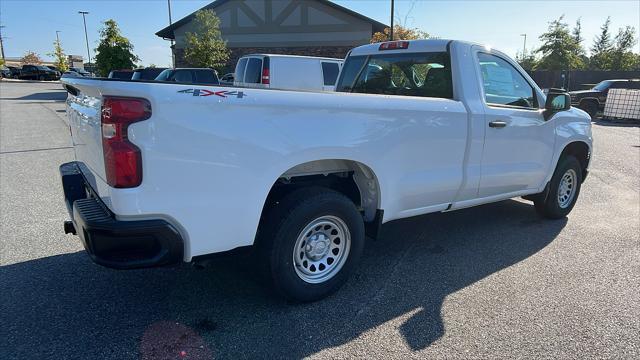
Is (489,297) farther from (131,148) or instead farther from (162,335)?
(131,148)

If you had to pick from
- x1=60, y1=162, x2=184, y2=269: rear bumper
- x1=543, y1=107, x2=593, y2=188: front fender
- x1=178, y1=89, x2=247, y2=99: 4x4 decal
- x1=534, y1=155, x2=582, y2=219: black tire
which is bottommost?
x1=534, y1=155, x2=582, y2=219: black tire

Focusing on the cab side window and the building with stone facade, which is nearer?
the cab side window

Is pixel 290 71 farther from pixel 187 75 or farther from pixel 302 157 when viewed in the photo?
pixel 302 157

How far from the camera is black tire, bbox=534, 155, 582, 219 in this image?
5613 mm

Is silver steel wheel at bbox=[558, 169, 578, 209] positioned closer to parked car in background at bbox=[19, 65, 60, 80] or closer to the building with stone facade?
the building with stone facade

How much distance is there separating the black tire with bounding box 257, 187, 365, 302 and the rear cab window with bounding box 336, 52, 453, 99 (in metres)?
1.70

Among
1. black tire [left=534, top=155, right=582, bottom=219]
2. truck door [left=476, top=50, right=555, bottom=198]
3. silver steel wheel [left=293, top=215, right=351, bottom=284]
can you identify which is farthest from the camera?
black tire [left=534, top=155, right=582, bottom=219]

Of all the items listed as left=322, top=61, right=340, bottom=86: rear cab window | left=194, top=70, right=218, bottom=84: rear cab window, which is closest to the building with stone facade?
left=194, top=70, right=218, bottom=84: rear cab window

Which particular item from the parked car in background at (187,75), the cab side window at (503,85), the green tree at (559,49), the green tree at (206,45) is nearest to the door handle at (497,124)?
the cab side window at (503,85)

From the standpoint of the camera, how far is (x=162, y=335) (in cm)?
308

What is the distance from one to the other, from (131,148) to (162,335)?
1320 mm

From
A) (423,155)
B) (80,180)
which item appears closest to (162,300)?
(80,180)

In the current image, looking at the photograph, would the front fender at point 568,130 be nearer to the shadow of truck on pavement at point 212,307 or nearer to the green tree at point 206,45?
the shadow of truck on pavement at point 212,307

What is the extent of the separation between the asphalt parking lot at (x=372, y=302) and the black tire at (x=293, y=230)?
166mm
